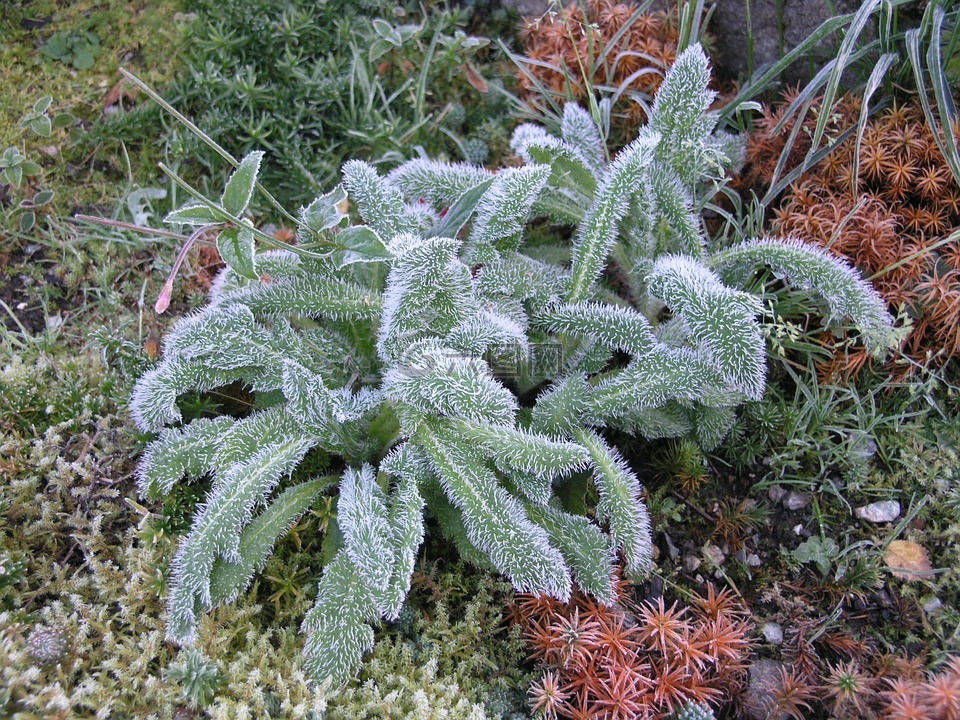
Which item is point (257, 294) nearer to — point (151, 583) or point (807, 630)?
point (151, 583)

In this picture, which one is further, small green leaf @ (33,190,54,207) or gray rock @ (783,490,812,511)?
small green leaf @ (33,190,54,207)

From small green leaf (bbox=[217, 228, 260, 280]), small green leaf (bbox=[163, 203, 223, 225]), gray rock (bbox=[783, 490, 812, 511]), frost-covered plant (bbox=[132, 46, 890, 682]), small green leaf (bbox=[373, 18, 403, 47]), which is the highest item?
small green leaf (bbox=[373, 18, 403, 47])

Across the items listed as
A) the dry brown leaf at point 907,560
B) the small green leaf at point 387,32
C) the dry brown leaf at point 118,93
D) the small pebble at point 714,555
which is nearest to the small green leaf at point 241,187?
the small green leaf at point 387,32

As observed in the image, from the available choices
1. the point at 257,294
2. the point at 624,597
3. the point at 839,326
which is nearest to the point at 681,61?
the point at 839,326

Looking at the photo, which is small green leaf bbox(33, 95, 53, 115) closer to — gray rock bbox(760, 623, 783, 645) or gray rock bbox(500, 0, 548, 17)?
gray rock bbox(500, 0, 548, 17)

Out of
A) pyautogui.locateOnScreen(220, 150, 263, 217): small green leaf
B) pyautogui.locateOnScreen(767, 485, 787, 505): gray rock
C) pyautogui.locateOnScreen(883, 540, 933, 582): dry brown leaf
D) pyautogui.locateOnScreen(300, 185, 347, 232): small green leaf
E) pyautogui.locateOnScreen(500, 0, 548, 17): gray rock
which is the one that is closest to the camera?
pyautogui.locateOnScreen(220, 150, 263, 217): small green leaf

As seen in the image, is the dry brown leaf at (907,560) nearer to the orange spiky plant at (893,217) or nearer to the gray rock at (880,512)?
the gray rock at (880,512)

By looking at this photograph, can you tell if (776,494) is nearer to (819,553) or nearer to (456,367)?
(819,553)

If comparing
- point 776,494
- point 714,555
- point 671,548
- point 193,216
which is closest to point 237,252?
point 193,216

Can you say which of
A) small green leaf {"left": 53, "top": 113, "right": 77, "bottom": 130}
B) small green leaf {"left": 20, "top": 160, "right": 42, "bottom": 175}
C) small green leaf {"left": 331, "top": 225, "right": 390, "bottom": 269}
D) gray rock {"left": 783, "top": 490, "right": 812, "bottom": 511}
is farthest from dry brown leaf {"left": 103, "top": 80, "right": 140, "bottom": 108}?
gray rock {"left": 783, "top": 490, "right": 812, "bottom": 511}
